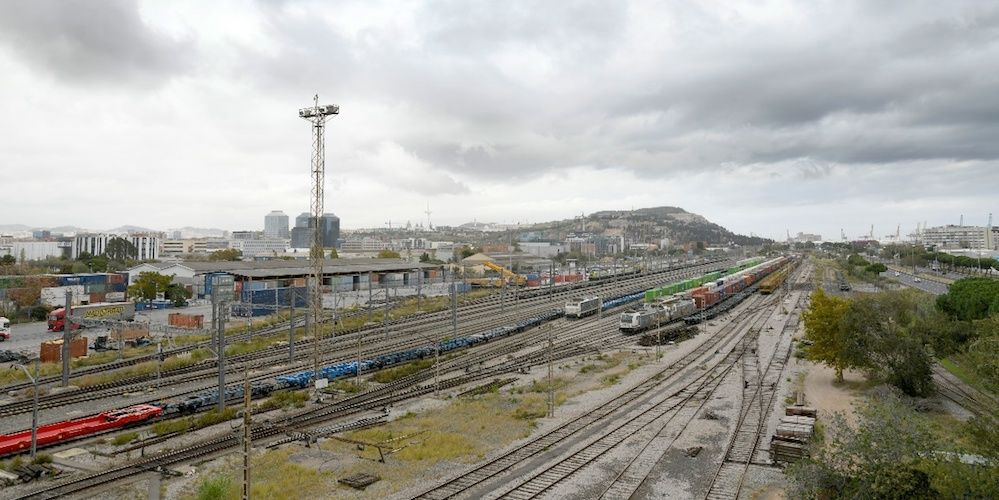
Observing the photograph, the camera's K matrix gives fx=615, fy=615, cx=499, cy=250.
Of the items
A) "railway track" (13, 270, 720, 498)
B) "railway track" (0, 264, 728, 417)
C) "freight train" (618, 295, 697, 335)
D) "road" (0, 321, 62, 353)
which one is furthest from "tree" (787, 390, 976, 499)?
"road" (0, 321, 62, 353)

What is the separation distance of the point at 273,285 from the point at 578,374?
50863 millimetres

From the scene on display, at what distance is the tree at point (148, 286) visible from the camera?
65.8 metres

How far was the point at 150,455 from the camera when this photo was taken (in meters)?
20.1

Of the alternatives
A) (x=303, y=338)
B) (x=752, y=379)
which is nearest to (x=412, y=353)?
(x=303, y=338)

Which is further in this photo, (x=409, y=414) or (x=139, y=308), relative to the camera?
(x=139, y=308)

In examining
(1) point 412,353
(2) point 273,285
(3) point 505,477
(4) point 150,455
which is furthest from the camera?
(2) point 273,285

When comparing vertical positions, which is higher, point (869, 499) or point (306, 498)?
point (869, 499)

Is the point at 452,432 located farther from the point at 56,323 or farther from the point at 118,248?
the point at 118,248

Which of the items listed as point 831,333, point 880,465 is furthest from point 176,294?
point 880,465

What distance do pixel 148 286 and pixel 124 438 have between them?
50227 millimetres

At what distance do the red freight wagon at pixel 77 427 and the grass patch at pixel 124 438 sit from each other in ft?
4.22

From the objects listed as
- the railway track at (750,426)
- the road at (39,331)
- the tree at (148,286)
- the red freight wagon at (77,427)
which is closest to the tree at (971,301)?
the railway track at (750,426)

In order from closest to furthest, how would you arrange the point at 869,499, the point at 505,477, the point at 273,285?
the point at 869,499, the point at 505,477, the point at 273,285

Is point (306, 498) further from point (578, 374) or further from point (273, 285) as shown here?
point (273, 285)
